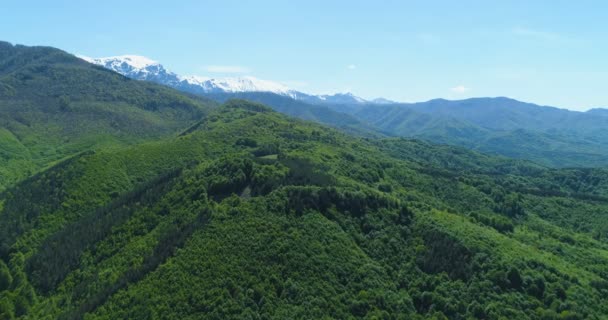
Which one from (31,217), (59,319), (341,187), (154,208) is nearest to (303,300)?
(341,187)

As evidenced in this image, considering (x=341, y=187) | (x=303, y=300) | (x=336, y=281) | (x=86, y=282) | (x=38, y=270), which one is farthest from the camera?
(x=341, y=187)

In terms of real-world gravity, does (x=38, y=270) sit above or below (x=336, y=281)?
below

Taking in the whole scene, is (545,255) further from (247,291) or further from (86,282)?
(86,282)

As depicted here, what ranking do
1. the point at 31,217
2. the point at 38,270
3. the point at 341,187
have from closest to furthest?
the point at 38,270 → the point at 341,187 → the point at 31,217

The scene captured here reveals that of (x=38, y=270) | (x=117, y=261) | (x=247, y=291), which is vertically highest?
(x=247, y=291)

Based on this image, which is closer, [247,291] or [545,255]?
[247,291]

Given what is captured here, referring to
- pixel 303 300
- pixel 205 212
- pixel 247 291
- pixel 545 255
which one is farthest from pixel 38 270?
pixel 545 255

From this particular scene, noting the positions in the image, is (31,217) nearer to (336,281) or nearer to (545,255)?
(336,281)

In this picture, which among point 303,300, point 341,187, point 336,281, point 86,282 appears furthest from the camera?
point 341,187

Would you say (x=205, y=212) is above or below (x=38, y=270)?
above
